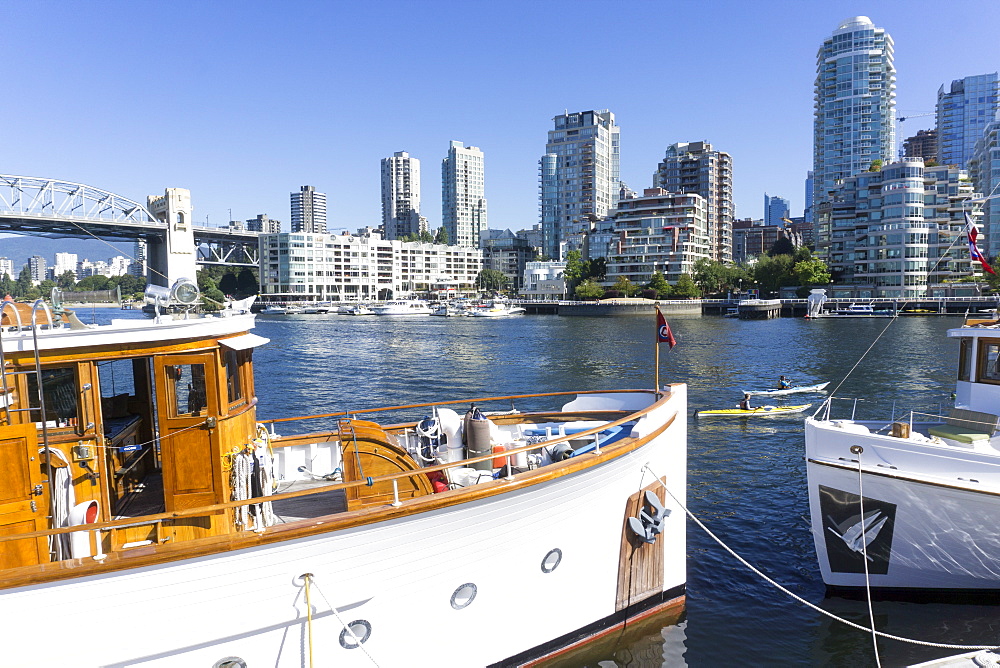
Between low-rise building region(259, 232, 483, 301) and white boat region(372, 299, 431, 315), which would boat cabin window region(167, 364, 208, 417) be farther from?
low-rise building region(259, 232, 483, 301)

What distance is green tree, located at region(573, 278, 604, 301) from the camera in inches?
4899

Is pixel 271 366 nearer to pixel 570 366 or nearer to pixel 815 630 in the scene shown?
pixel 570 366

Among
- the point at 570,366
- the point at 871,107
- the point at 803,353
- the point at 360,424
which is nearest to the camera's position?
the point at 360,424

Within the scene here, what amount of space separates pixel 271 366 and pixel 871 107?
536 feet

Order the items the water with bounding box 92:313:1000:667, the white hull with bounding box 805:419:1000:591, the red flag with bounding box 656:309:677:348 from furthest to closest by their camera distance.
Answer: the red flag with bounding box 656:309:677:348
the water with bounding box 92:313:1000:667
the white hull with bounding box 805:419:1000:591

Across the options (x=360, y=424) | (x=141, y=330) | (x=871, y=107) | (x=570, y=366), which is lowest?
(x=570, y=366)

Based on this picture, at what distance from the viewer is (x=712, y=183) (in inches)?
6255

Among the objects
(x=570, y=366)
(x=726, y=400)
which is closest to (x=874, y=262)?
(x=570, y=366)

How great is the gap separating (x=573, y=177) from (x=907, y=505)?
18380 centimetres

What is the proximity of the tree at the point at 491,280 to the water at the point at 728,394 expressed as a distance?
3505 inches

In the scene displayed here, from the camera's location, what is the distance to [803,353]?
160ft

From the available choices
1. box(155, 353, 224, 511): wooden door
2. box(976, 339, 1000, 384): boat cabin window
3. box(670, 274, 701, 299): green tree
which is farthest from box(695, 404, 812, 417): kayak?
box(670, 274, 701, 299): green tree

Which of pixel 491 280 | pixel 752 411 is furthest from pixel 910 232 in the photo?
pixel 491 280

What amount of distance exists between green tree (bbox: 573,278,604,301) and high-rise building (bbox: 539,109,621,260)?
53.6 metres
